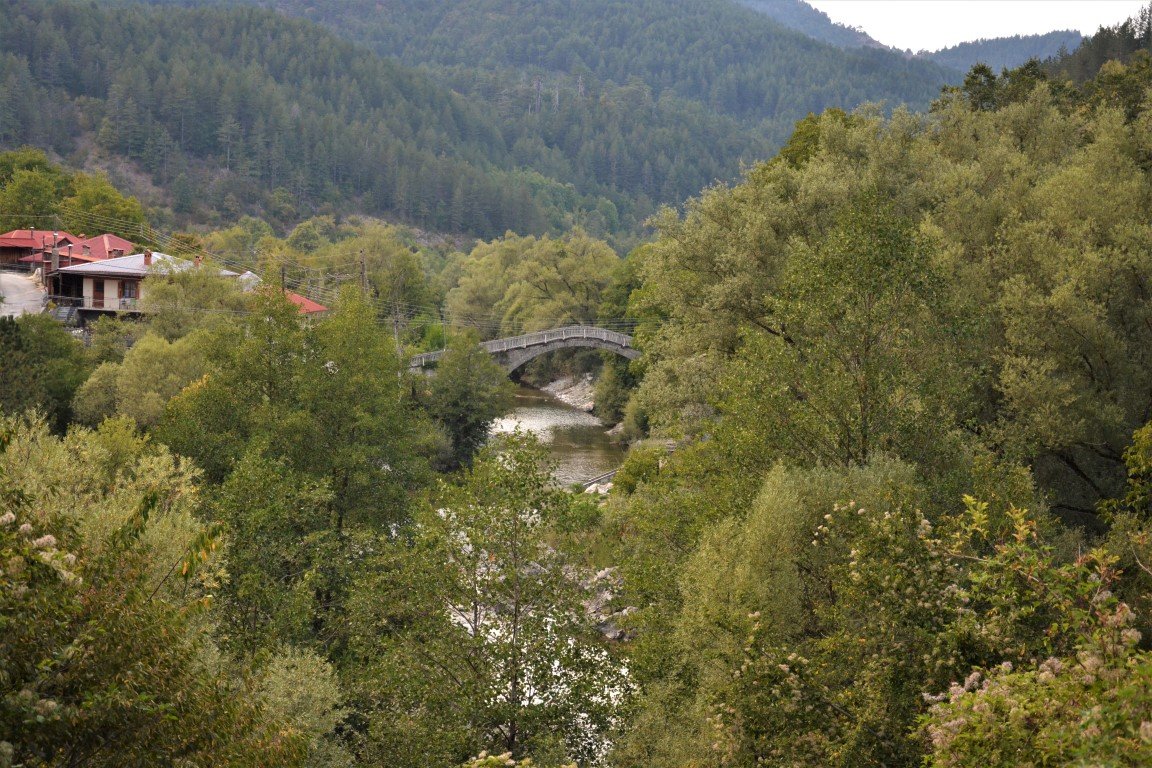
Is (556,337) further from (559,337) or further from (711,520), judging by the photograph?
(711,520)

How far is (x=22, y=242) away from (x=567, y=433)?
117 ft

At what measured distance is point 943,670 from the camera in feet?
33.2

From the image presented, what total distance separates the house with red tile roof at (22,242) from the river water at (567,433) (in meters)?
28.6

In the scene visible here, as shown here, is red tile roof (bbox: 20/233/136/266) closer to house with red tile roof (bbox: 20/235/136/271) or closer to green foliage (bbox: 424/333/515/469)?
house with red tile roof (bbox: 20/235/136/271)

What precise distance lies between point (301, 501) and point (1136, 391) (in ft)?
58.5

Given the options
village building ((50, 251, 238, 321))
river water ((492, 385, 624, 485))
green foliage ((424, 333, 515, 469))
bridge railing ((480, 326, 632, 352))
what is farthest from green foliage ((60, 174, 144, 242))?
green foliage ((424, 333, 515, 469))

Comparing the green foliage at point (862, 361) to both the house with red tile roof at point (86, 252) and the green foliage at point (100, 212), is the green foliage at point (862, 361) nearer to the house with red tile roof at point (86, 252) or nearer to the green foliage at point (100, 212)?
the house with red tile roof at point (86, 252)

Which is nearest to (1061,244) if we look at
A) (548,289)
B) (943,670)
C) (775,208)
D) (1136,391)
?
(1136,391)

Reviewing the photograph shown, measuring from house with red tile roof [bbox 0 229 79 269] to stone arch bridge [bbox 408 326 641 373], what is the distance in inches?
1023

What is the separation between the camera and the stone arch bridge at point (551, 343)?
56812mm

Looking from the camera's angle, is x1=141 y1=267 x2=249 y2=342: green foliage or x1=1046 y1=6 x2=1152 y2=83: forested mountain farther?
x1=1046 y1=6 x2=1152 y2=83: forested mountain

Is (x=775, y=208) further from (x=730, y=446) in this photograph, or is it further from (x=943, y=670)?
(x=943, y=670)

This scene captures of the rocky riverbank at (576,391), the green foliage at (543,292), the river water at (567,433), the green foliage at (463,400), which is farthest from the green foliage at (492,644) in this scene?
the green foliage at (543,292)

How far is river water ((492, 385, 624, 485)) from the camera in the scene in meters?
44.7
